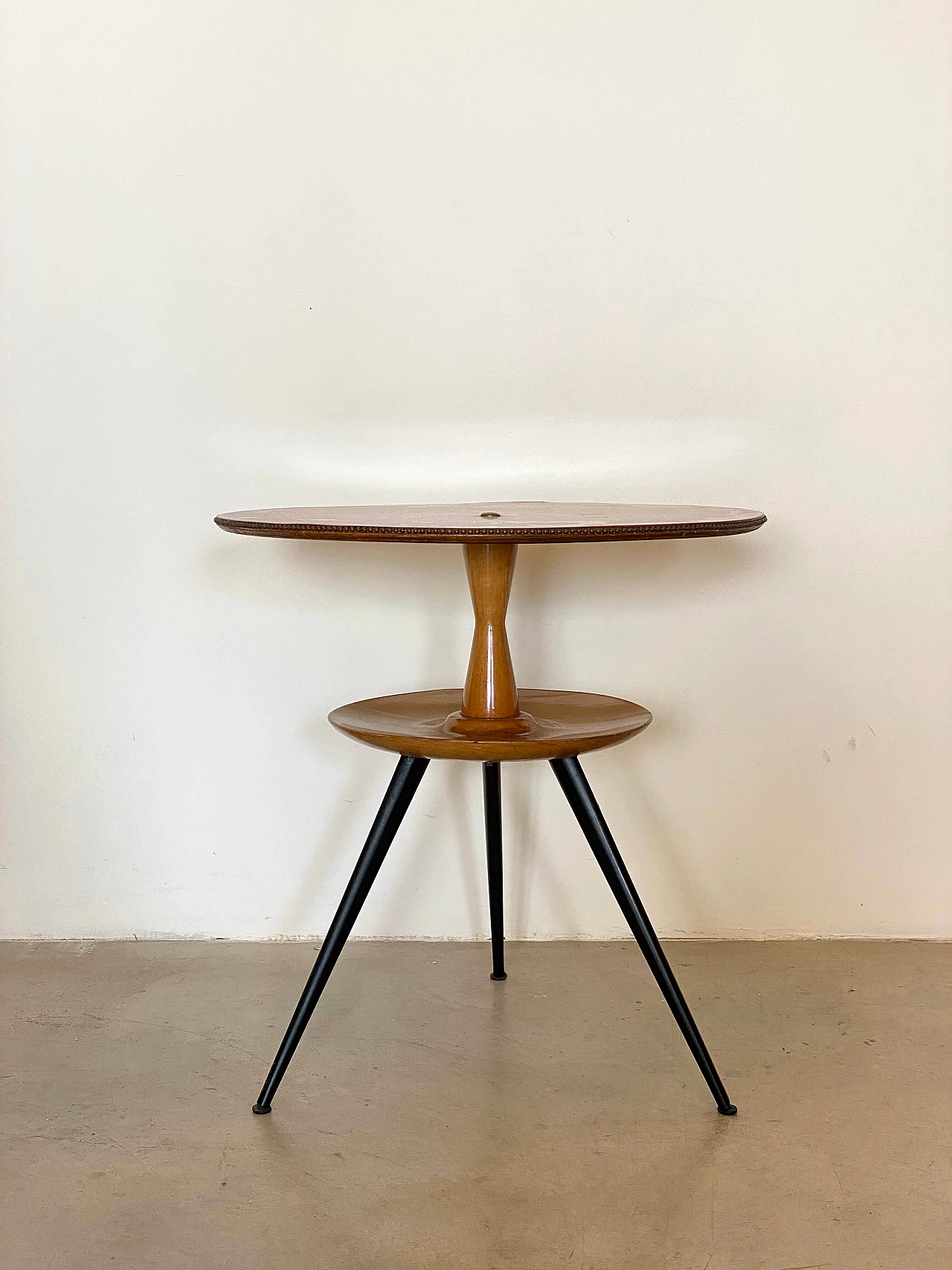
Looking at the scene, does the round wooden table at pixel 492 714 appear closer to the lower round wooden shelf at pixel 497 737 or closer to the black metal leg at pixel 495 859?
the lower round wooden shelf at pixel 497 737

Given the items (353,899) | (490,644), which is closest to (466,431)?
(490,644)

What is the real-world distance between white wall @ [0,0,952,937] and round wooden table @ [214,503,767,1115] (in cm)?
40

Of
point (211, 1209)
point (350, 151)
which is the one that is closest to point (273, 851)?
point (211, 1209)

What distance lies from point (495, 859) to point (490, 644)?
0.51 metres

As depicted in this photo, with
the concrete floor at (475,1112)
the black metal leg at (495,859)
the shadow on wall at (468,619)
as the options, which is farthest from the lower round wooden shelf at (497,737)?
the concrete floor at (475,1112)

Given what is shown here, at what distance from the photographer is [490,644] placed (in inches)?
72.1

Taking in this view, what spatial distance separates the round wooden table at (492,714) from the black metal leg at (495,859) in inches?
7.4

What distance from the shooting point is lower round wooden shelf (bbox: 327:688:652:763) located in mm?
1645

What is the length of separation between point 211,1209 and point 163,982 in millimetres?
753

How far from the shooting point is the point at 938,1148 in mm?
1656

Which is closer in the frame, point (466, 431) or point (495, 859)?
point (495, 859)

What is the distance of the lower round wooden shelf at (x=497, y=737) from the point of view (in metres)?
1.64

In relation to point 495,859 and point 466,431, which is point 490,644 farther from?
point 466,431

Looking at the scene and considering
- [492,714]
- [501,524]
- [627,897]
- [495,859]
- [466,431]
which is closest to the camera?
[501,524]
